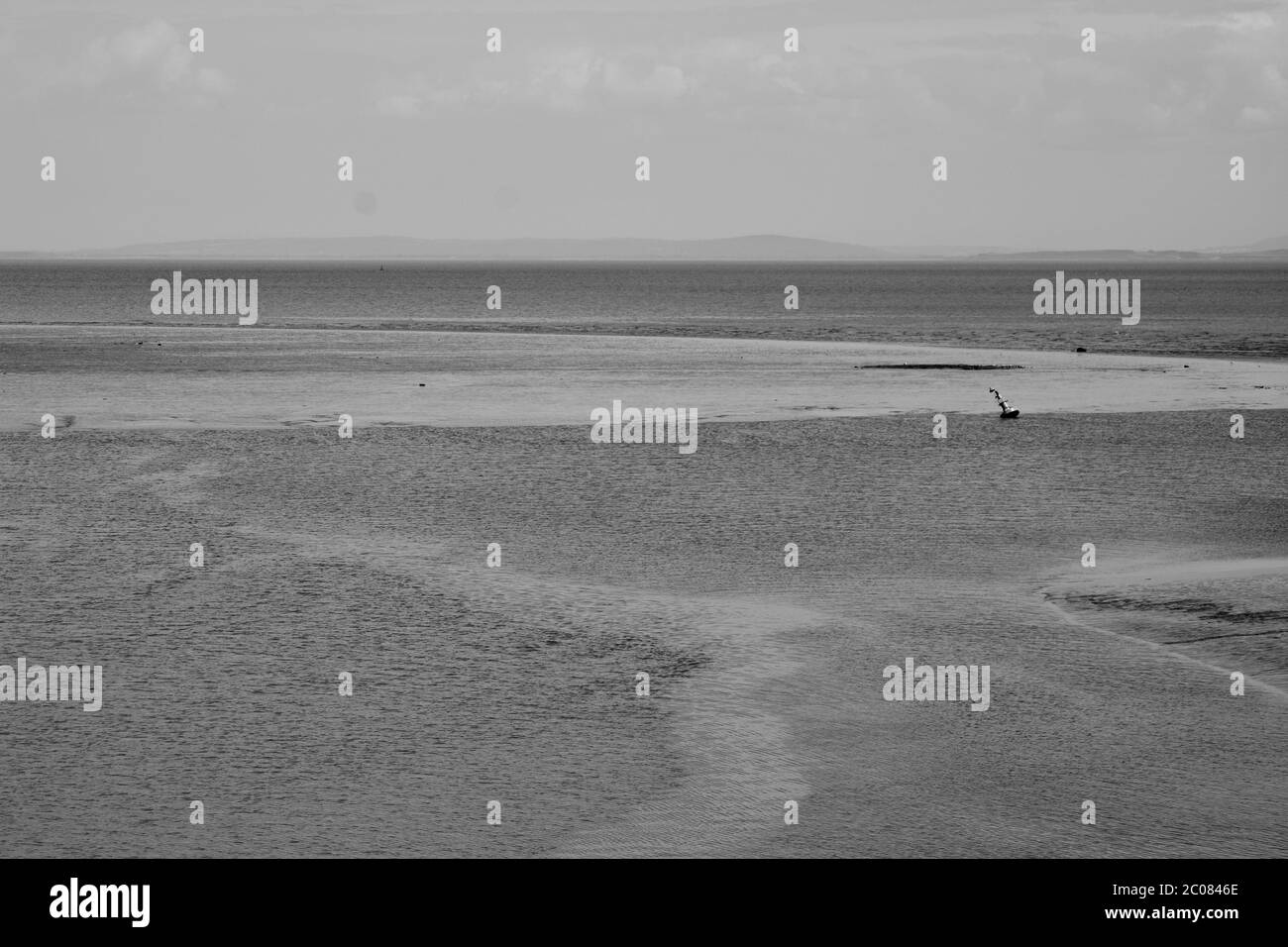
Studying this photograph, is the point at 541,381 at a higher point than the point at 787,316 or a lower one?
lower

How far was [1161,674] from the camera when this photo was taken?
560 inches

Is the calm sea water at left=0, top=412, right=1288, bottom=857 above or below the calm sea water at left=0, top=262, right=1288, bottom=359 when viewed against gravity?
below

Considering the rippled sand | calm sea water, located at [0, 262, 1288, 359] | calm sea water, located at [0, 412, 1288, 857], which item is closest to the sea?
calm sea water, located at [0, 412, 1288, 857]

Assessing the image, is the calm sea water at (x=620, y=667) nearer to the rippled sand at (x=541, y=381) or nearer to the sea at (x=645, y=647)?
the sea at (x=645, y=647)

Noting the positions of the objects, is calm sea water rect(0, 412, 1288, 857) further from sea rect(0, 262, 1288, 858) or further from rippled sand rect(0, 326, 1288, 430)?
rippled sand rect(0, 326, 1288, 430)

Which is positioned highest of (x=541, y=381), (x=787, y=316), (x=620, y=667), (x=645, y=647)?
(x=787, y=316)

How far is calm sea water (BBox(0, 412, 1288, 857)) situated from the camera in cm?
1091

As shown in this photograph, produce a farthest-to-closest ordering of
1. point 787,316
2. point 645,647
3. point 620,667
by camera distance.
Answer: point 787,316
point 645,647
point 620,667

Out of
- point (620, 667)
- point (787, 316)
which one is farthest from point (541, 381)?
point (787, 316)

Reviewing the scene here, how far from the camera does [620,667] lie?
48.1 ft

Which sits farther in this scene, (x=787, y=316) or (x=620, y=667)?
(x=787, y=316)

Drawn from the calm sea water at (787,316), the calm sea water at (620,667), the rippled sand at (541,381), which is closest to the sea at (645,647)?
the calm sea water at (620,667)

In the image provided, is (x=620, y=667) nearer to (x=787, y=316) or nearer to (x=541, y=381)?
(x=541, y=381)
